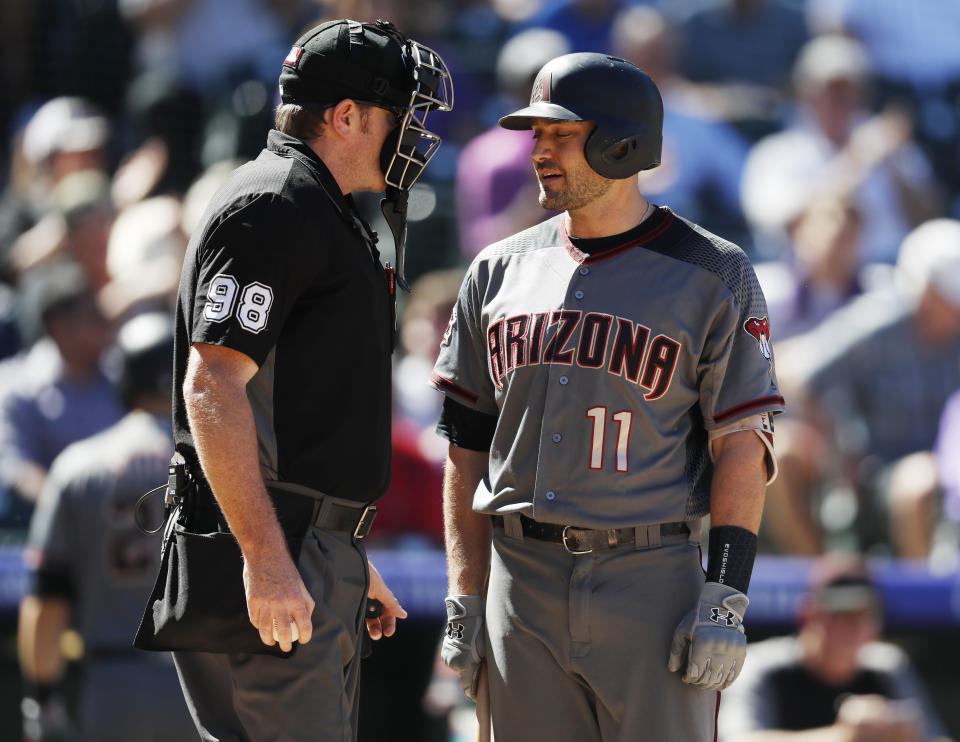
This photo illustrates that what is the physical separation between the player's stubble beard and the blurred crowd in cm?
282

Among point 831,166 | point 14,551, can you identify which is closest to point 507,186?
point 831,166

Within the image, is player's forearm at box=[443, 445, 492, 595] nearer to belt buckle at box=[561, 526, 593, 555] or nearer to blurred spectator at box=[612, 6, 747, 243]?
belt buckle at box=[561, 526, 593, 555]

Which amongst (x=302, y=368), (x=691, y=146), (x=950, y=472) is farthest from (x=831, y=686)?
(x=691, y=146)

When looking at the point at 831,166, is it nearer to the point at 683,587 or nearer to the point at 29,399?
the point at 29,399

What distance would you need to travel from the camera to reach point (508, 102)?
8.11 meters

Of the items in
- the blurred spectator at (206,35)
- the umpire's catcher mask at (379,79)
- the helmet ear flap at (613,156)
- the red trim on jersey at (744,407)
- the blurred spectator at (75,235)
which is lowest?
the red trim on jersey at (744,407)

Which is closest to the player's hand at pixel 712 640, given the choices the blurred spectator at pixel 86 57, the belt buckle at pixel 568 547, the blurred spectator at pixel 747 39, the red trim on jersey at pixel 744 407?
the belt buckle at pixel 568 547

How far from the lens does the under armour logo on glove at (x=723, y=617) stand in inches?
118

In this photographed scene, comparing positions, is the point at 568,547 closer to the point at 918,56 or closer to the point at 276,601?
the point at 276,601

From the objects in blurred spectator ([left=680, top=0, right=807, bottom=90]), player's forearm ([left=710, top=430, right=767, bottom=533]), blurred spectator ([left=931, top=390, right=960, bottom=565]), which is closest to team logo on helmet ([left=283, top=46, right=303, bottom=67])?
player's forearm ([left=710, top=430, right=767, bottom=533])

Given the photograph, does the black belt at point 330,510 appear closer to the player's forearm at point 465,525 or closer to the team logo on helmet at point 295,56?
the player's forearm at point 465,525

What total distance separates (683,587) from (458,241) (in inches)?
199

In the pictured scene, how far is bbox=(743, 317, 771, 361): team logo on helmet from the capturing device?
3.15 metres

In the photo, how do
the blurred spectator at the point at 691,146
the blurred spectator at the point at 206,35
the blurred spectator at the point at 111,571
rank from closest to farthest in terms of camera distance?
the blurred spectator at the point at 111,571, the blurred spectator at the point at 691,146, the blurred spectator at the point at 206,35
